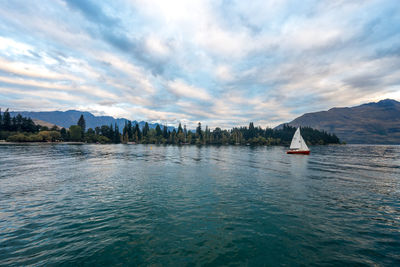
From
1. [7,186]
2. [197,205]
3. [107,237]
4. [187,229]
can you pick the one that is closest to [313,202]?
[197,205]

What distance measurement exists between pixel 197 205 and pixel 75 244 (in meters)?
11.0

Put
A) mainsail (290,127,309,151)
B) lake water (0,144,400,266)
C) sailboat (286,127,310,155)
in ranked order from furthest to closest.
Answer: mainsail (290,127,309,151), sailboat (286,127,310,155), lake water (0,144,400,266)

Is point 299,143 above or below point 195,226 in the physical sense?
above

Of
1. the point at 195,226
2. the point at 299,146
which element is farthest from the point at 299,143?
the point at 195,226

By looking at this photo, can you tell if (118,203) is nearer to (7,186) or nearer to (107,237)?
(107,237)

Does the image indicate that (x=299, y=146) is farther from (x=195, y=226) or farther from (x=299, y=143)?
(x=195, y=226)

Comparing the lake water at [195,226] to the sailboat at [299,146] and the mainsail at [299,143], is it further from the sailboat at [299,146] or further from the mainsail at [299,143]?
the mainsail at [299,143]

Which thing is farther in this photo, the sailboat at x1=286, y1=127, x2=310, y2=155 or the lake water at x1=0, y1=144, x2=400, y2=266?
the sailboat at x1=286, y1=127, x2=310, y2=155

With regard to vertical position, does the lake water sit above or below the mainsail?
below

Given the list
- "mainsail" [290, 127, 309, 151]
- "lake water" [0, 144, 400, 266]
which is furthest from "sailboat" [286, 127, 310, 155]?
"lake water" [0, 144, 400, 266]

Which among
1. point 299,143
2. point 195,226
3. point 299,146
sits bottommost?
point 195,226

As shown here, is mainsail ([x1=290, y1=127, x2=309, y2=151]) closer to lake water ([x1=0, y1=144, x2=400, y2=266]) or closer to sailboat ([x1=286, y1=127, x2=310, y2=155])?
sailboat ([x1=286, y1=127, x2=310, y2=155])

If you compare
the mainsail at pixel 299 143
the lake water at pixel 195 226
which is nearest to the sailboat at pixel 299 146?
the mainsail at pixel 299 143

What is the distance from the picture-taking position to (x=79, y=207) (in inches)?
694
